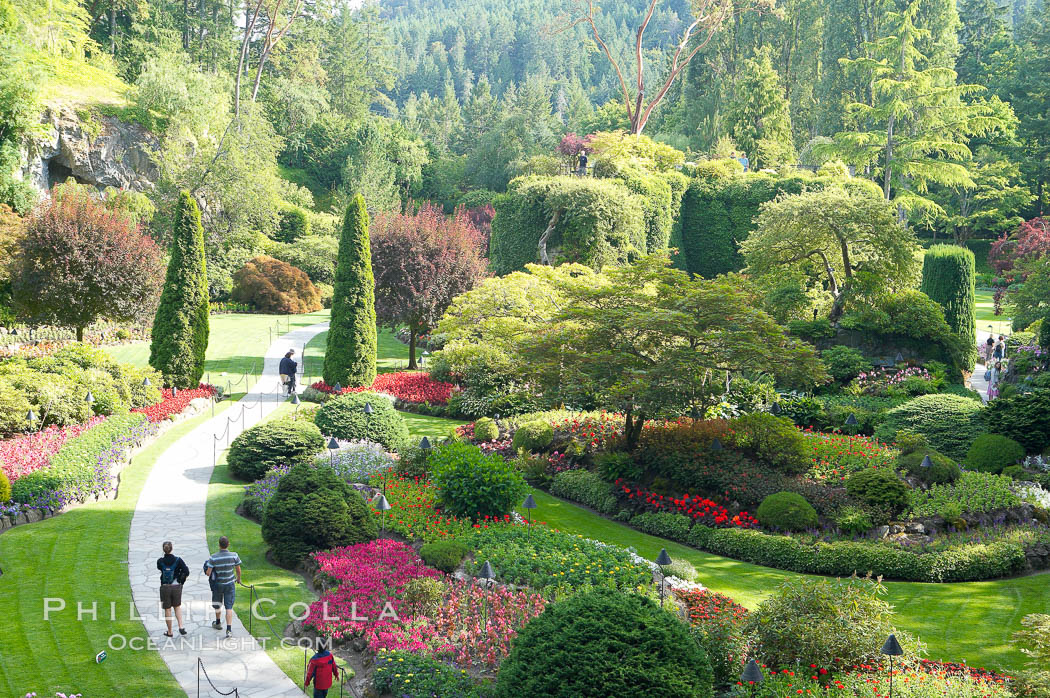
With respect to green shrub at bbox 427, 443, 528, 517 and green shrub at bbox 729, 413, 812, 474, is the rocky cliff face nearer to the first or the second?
green shrub at bbox 427, 443, 528, 517

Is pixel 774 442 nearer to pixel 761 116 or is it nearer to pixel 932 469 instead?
pixel 932 469

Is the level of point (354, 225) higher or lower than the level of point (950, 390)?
higher

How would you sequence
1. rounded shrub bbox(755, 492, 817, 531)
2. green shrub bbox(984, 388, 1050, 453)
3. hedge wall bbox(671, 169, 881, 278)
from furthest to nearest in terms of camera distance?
hedge wall bbox(671, 169, 881, 278) < green shrub bbox(984, 388, 1050, 453) < rounded shrub bbox(755, 492, 817, 531)

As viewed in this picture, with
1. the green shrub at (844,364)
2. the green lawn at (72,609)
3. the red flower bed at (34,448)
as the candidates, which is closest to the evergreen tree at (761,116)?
the green shrub at (844,364)

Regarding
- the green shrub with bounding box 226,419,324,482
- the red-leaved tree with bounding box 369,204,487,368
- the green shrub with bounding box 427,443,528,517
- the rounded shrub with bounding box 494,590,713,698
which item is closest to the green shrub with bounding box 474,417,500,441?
the green shrub with bounding box 226,419,324,482

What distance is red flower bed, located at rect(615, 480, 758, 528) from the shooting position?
14008 mm

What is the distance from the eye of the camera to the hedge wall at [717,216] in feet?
121

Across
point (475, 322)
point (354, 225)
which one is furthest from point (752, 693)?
point (354, 225)

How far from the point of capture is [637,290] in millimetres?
16844

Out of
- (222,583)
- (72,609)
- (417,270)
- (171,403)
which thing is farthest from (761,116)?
(72,609)

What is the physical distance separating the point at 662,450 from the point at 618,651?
32.0 ft

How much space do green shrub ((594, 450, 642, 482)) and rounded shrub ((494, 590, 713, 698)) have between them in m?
8.73

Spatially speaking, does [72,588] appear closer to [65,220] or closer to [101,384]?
[101,384]

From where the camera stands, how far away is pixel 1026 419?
16.2 m
